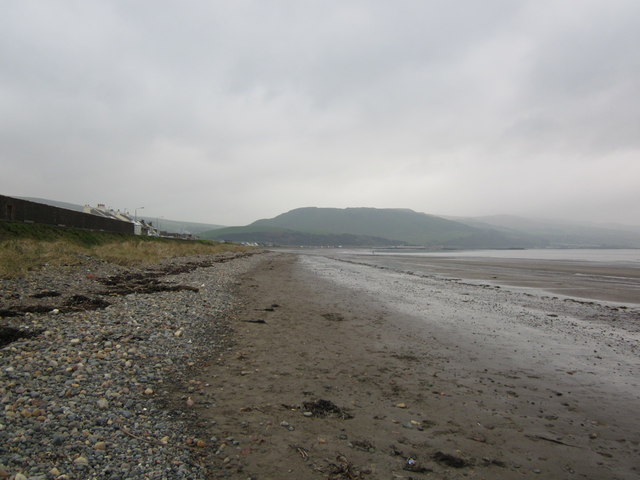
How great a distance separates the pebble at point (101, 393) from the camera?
4.20 meters

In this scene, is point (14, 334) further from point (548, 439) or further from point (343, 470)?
point (548, 439)

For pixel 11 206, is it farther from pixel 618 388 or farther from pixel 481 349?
pixel 618 388

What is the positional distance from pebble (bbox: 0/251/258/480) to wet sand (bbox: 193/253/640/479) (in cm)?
60

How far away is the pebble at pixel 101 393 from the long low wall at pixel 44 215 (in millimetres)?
24509

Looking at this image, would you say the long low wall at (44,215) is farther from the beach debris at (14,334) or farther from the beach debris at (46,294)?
the beach debris at (14,334)

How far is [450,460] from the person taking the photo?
16.2 feet

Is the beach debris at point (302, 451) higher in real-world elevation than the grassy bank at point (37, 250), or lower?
lower

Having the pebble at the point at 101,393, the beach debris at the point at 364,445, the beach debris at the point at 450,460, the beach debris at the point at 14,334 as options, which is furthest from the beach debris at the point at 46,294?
the beach debris at the point at 450,460

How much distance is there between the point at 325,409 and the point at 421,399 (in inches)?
73.3

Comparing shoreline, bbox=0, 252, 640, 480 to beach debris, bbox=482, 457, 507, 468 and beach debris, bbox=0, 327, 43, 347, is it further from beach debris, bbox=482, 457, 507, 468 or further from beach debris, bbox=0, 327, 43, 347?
beach debris, bbox=0, 327, 43, 347

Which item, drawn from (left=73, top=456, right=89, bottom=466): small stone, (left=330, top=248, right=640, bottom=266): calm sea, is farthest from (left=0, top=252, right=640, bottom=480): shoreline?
(left=330, top=248, right=640, bottom=266): calm sea

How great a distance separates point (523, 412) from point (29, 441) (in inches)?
280

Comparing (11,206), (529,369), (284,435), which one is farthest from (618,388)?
(11,206)

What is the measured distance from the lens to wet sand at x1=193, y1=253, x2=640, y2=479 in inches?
192
